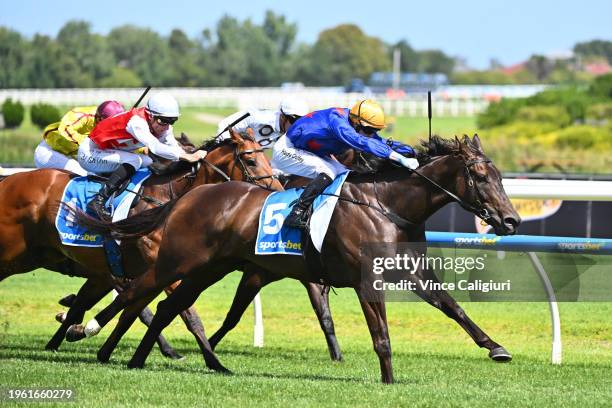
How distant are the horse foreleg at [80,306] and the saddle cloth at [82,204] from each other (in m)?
0.66

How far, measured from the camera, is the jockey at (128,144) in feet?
28.5

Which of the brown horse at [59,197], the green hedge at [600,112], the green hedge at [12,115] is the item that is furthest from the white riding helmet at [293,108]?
the green hedge at [600,112]

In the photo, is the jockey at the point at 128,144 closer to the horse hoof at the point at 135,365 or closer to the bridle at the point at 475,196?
the horse hoof at the point at 135,365

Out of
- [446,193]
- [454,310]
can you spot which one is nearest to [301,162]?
[446,193]

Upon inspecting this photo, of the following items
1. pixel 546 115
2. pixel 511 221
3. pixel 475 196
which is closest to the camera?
pixel 511 221

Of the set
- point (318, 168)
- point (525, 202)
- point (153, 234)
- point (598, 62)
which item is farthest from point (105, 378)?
point (598, 62)

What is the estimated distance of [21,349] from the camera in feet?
30.9

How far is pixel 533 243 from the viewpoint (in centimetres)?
906

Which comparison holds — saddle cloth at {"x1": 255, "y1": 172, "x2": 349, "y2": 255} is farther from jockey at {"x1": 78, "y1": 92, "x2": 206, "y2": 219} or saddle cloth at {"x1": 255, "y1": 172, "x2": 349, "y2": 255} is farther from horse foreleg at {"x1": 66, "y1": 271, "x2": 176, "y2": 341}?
jockey at {"x1": 78, "y1": 92, "x2": 206, "y2": 219}

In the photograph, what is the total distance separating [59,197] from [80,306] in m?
0.92

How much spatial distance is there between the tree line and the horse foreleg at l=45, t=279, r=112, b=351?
4564 cm

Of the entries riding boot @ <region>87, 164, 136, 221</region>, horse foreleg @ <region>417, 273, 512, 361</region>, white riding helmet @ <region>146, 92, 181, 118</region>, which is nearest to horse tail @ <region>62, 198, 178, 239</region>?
riding boot @ <region>87, 164, 136, 221</region>

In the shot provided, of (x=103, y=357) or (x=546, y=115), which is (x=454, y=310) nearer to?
(x=103, y=357)

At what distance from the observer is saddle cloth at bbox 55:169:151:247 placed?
29.1ft
